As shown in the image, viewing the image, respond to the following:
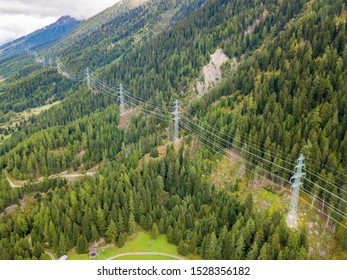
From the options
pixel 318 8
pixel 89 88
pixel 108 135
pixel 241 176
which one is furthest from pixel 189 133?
pixel 89 88

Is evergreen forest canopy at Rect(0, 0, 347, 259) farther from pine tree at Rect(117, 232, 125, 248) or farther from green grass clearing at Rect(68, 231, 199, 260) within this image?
green grass clearing at Rect(68, 231, 199, 260)

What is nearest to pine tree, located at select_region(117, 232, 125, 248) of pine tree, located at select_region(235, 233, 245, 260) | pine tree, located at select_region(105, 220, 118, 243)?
pine tree, located at select_region(105, 220, 118, 243)

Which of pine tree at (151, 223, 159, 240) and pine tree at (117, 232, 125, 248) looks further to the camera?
pine tree at (151, 223, 159, 240)

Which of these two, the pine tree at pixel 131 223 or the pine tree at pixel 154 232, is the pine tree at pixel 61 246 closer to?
Result: the pine tree at pixel 131 223

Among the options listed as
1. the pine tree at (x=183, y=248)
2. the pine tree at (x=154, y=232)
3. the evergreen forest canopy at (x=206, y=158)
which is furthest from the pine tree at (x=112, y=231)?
the pine tree at (x=183, y=248)

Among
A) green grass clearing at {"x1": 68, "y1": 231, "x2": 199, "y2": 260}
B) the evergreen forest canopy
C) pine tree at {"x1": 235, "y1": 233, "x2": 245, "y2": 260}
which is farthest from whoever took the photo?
green grass clearing at {"x1": 68, "y1": 231, "x2": 199, "y2": 260}

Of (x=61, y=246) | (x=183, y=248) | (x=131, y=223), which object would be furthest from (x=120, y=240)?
(x=183, y=248)

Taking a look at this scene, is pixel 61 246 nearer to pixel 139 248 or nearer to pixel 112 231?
pixel 112 231

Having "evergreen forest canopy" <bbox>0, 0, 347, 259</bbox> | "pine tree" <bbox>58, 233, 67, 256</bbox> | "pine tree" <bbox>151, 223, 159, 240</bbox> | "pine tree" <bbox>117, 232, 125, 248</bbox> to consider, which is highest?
"evergreen forest canopy" <bbox>0, 0, 347, 259</bbox>

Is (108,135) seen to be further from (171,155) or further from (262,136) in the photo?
(262,136)
